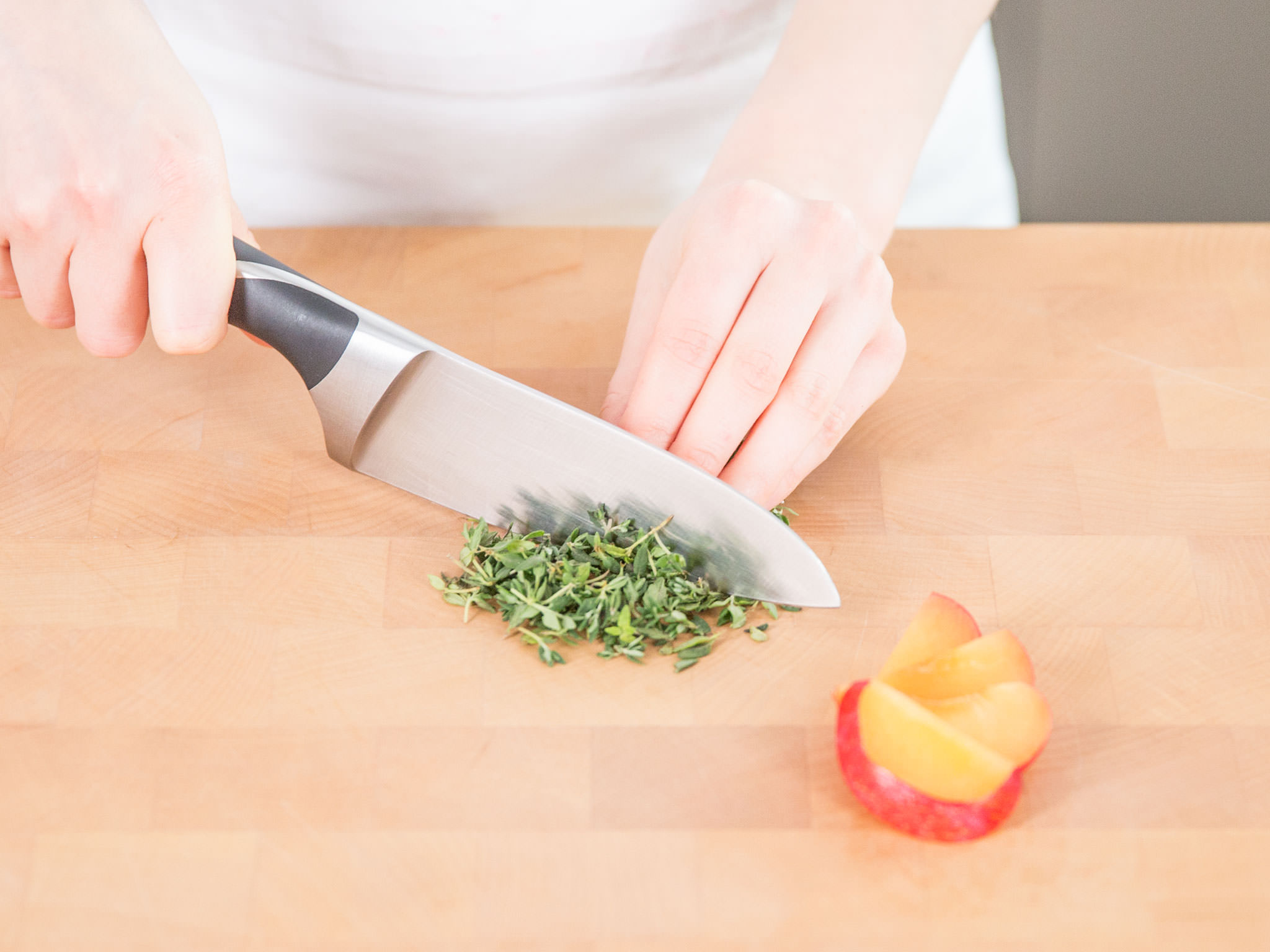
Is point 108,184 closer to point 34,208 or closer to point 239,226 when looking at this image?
point 34,208

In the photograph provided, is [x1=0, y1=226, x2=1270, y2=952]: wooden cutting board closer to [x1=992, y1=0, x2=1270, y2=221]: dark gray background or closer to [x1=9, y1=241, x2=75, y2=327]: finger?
[x1=9, y1=241, x2=75, y2=327]: finger

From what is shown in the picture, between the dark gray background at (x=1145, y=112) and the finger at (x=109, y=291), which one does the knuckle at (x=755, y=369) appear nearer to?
the finger at (x=109, y=291)

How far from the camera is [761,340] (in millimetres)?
1421

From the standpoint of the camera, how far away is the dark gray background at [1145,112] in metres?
3.59

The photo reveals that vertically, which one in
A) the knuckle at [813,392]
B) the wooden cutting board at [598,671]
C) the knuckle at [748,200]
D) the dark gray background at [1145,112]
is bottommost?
the dark gray background at [1145,112]

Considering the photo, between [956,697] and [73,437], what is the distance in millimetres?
1206

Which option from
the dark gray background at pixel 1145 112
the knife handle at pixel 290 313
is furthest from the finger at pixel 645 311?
the dark gray background at pixel 1145 112

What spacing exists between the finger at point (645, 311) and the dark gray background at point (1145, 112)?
2.35 meters

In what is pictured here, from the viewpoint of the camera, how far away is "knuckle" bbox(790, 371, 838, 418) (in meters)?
1.43

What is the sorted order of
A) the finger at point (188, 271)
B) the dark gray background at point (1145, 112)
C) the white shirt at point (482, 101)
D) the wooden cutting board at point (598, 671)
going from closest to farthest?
the wooden cutting board at point (598, 671)
the finger at point (188, 271)
the white shirt at point (482, 101)
the dark gray background at point (1145, 112)

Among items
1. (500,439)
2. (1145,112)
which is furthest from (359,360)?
(1145,112)

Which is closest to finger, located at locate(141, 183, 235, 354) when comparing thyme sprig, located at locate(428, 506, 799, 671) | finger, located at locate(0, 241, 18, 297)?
finger, located at locate(0, 241, 18, 297)

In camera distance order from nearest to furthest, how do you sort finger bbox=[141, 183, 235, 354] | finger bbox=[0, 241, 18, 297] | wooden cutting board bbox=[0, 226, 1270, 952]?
wooden cutting board bbox=[0, 226, 1270, 952] < finger bbox=[141, 183, 235, 354] < finger bbox=[0, 241, 18, 297]

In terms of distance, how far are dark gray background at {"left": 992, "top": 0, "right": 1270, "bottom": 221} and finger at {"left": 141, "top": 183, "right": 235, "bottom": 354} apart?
2.87 m
